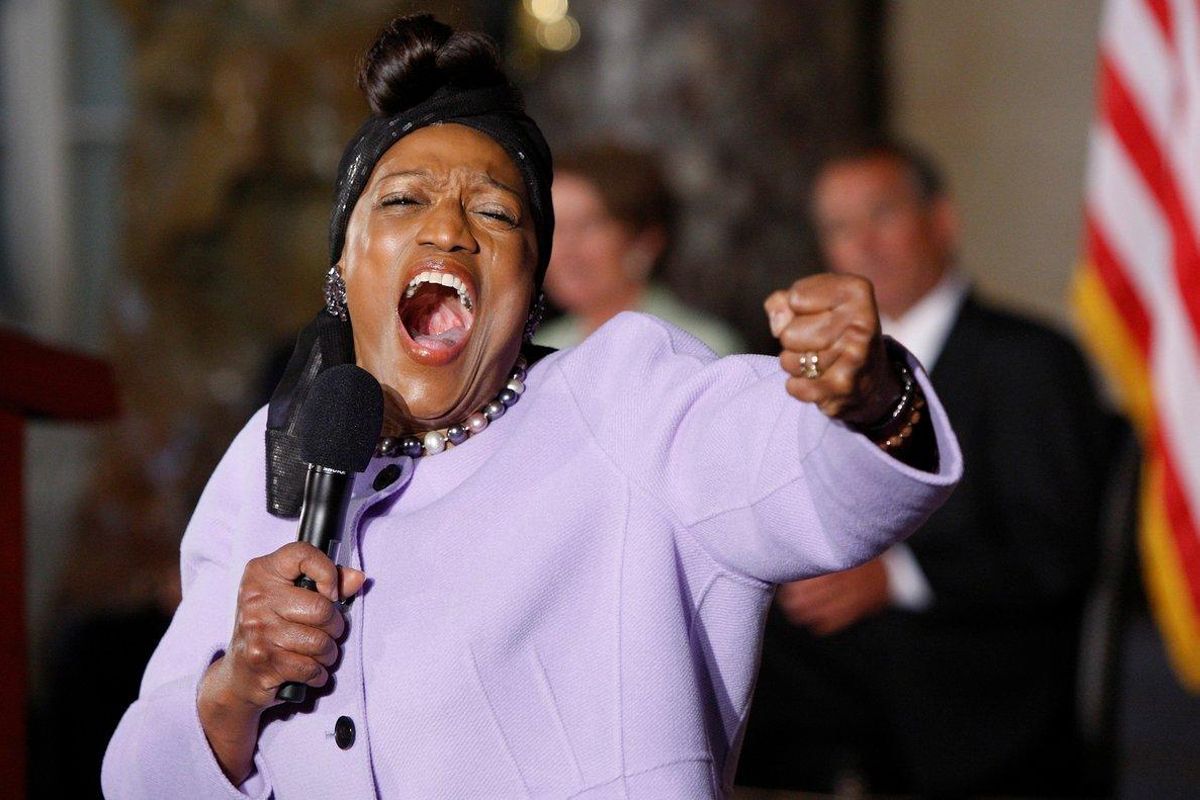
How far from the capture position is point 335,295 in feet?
4.43

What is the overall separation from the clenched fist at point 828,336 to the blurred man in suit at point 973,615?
1869 millimetres

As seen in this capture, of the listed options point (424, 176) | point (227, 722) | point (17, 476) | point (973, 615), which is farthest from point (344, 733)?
point (973, 615)

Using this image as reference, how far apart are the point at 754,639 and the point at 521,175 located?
431mm

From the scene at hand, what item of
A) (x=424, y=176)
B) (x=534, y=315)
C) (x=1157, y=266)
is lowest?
(x=534, y=315)

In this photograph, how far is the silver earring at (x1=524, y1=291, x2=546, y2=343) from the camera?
1.35m

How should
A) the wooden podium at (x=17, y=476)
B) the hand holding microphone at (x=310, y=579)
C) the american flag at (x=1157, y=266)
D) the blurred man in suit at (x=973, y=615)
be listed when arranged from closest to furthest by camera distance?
the hand holding microphone at (x=310, y=579), the wooden podium at (x=17, y=476), the blurred man in suit at (x=973, y=615), the american flag at (x=1157, y=266)

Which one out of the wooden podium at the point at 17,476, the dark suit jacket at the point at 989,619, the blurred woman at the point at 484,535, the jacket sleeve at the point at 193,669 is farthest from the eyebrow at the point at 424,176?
the dark suit jacket at the point at 989,619

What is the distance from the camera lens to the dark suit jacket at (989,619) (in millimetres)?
3045

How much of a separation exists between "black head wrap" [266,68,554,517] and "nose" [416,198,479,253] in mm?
73

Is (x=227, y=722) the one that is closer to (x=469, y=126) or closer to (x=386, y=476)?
(x=386, y=476)

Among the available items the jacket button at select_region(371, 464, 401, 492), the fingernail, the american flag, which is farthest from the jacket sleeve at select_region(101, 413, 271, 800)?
the american flag

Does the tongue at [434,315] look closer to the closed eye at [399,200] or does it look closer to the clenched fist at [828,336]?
the closed eye at [399,200]

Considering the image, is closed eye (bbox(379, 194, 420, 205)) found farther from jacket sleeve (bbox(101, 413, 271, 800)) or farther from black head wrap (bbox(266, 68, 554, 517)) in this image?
jacket sleeve (bbox(101, 413, 271, 800))

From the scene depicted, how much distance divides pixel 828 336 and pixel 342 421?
1.28 ft
